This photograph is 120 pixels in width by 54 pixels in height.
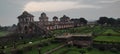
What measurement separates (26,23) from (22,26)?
146 centimetres

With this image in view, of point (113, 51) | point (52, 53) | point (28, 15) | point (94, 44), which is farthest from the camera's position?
point (28, 15)

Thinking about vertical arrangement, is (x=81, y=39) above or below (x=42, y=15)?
below

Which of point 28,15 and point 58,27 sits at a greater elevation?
point 28,15

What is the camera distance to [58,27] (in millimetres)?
81750

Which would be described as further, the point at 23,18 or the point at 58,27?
the point at 58,27

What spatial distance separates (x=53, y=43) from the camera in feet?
145

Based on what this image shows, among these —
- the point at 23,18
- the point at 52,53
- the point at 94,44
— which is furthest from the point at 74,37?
the point at 23,18

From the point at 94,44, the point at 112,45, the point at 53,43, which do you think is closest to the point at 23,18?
the point at 53,43

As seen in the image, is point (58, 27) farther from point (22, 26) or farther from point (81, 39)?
point (81, 39)

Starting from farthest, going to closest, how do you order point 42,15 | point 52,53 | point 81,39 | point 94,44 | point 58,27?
point 58,27, point 42,15, point 81,39, point 94,44, point 52,53

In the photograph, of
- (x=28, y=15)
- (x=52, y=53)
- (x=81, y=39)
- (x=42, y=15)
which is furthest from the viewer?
(x=42, y=15)

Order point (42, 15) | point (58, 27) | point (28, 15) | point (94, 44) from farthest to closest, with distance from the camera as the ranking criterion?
point (58, 27) → point (42, 15) → point (28, 15) → point (94, 44)

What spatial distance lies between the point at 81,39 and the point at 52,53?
13710 mm

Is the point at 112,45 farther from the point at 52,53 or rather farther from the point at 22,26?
the point at 22,26
